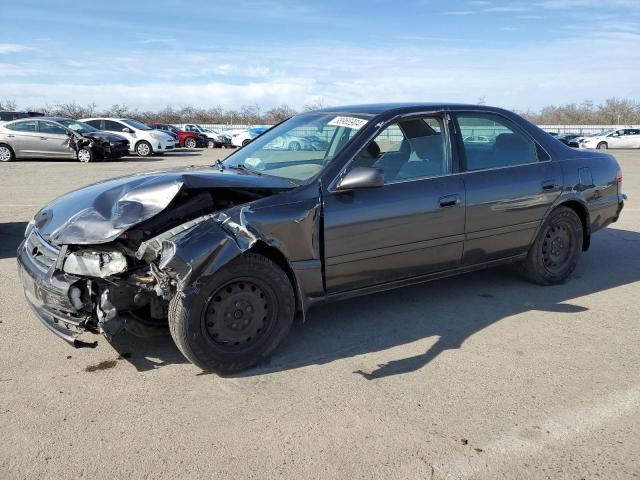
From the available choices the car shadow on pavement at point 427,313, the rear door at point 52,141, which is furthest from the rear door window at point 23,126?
the car shadow on pavement at point 427,313

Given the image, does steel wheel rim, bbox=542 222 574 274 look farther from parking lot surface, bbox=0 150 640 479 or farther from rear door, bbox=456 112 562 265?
parking lot surface, bbox=0 150 640 479

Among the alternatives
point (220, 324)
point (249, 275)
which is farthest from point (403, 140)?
point (220, 324)

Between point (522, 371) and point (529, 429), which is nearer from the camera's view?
point (529, 429)

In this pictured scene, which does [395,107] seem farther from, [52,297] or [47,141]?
[47,141]

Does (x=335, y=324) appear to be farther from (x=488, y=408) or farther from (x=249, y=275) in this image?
(x=488, y=408)

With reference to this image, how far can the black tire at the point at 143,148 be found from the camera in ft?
76.6

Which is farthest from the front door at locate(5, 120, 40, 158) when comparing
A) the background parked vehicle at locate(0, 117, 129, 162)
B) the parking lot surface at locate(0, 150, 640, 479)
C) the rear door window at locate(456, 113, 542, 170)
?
the rear door window at locate(456, 113, 542, 170)

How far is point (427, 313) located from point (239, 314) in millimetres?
1719

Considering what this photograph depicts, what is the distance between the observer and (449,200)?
4.35 m

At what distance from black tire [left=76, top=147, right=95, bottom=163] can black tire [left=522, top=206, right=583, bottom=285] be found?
17.3 metres

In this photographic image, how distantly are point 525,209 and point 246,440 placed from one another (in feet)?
10.4

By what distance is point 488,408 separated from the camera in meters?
3.15

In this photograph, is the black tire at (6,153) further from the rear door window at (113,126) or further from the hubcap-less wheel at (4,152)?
the rear door window at (113,126)

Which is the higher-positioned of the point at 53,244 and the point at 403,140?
the point at 403,140
